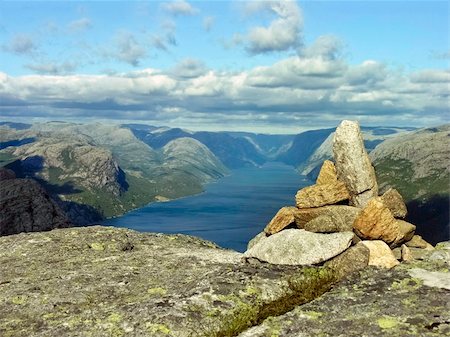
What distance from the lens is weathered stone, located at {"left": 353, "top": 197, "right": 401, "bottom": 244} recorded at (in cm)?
1744

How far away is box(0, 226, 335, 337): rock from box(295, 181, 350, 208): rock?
5092 mm

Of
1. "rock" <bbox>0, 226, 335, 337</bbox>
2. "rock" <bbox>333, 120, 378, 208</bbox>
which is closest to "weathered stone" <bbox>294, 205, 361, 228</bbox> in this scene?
"rock" <bbox>333, 120, 378, 208</bbox>

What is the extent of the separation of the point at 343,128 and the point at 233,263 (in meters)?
10.9

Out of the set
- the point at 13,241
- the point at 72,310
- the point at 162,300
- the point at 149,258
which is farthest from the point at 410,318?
the point at 13,241

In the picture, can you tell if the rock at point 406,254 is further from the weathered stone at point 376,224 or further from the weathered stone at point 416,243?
the weathered stone at point 416,243

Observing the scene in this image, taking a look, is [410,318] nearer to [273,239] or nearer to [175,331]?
[175,331]

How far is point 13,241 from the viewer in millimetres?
22094

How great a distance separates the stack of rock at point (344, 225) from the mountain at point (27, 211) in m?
46.1

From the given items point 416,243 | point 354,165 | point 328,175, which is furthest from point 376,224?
point 328,175

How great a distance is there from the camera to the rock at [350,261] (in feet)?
49.7

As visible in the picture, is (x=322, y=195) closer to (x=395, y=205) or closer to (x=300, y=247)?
(x=395, y=205)

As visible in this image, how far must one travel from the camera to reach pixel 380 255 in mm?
15750

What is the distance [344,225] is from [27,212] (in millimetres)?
59873

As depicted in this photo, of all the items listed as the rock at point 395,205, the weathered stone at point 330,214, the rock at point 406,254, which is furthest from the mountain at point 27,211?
the rock at point 406,254
